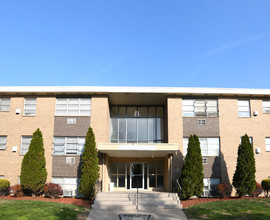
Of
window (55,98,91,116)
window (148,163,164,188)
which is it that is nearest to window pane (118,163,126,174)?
window (148,163,164,188)

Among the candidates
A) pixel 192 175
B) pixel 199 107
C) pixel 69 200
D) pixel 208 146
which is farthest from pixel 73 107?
pixel 208 146

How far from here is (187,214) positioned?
49.5 feet

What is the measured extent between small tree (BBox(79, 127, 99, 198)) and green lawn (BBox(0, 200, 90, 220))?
2383 mm

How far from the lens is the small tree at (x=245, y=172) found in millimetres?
18812

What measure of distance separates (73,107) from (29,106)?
10.4 feet

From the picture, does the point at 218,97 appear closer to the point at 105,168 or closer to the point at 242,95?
the point at 242,95

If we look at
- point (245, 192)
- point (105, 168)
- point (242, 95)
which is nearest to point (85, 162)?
point (105, 168)

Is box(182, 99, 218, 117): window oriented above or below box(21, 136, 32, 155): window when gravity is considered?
above

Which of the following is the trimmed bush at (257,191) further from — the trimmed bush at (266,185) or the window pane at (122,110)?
the window pane at (122,110)

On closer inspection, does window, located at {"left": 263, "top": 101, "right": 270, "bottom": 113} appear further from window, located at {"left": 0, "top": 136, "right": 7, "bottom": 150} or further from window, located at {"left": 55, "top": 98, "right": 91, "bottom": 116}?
window, located at {"left": 0, "top": 136, "right": 7, "bottom": 150}

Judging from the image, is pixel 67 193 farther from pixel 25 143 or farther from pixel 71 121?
pixel 71 121

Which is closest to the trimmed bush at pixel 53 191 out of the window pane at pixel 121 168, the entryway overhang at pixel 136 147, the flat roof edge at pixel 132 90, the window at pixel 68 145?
the window at pixel 68 145

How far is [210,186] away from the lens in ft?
67.1

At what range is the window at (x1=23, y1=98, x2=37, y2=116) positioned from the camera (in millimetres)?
21438
